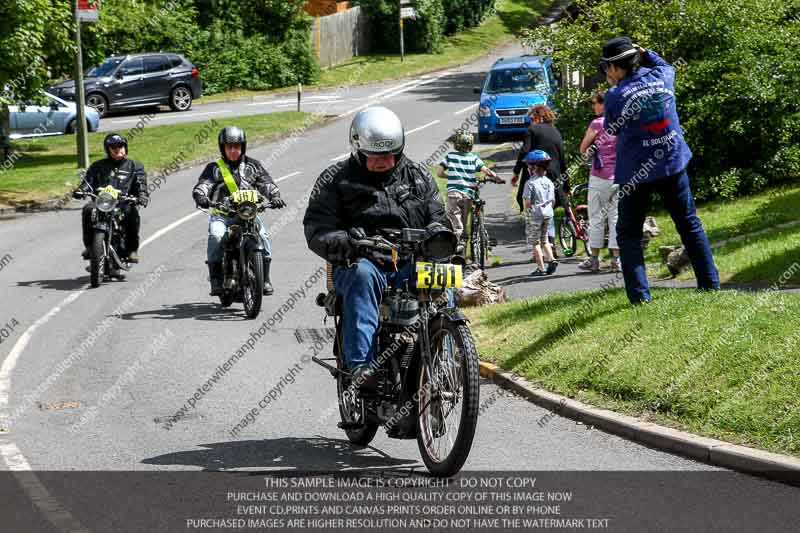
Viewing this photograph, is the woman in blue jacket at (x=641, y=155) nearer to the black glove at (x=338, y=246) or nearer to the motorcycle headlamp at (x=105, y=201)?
the black glove at (x=338, y=246)

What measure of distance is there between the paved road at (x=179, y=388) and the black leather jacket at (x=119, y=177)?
1217 mm

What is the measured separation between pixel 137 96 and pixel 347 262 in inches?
1410

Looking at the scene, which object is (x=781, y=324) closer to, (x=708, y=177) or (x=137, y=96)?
(x=708, y=177)

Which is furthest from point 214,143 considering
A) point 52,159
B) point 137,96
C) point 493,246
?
point 493,246

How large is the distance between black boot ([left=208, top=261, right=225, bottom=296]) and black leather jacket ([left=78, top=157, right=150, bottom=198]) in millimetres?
2898

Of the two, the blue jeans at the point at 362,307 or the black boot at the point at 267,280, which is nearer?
the blue jeans at the point at 362,307

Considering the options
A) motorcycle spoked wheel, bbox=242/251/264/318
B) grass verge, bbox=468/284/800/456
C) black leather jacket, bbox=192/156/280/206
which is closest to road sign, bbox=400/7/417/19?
black leather jacket, bbox=192/156/280/206

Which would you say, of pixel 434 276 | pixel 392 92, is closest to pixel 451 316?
pixel 434 276

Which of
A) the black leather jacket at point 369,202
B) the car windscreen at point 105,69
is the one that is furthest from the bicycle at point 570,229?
the car windscreen at point 105,69

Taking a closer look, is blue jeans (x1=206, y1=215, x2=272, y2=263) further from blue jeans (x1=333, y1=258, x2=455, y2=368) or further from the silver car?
the silver car

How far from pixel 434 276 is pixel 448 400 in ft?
2.23

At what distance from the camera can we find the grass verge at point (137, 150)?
90.8 ft

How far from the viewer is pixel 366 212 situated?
7.68 metres

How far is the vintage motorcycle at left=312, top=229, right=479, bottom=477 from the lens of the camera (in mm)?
6820
